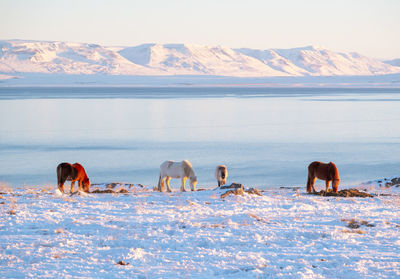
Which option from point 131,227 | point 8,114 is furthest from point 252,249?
point 8,114

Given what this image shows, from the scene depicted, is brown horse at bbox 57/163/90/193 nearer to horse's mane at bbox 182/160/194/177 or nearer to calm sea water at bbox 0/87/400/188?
horse's mane at bbox 182/160/194/177

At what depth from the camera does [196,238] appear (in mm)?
9227

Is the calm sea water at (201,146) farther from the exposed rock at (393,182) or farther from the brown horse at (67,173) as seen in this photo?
the brown horse at (67,173)

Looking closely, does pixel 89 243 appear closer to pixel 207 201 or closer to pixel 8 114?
pixel 207 201

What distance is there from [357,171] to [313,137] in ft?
48.4

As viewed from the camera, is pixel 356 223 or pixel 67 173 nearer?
pixel 356 223

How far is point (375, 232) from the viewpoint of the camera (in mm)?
9914

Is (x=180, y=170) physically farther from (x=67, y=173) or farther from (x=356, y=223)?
(x=356, y=223)

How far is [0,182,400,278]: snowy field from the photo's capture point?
25.5ft

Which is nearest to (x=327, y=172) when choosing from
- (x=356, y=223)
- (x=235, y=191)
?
(x=235, y=191)

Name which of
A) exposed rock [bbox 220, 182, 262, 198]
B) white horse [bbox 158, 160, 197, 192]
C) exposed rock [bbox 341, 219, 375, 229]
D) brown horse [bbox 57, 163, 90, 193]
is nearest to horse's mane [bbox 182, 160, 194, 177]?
white horse [bbox 158, 160, 197, 192]

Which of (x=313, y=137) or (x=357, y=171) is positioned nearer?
(x=357, y=171)

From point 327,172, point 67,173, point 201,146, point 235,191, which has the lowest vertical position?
point 235,191

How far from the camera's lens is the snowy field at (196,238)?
25.5 feet
